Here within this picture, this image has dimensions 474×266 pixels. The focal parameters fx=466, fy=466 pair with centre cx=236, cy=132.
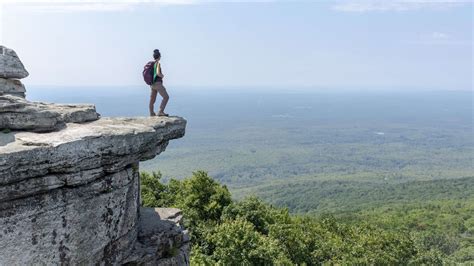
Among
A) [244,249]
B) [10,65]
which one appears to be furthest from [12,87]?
[244,249]

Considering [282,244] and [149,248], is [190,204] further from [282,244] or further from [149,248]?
[149,248]

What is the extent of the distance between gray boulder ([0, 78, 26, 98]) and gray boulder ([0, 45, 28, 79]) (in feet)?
1.20

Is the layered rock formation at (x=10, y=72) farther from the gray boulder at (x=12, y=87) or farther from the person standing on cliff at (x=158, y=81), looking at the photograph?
the person standing on cliff at (x=158, y=81)

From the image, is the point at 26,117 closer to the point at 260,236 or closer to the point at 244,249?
the point at 244,249

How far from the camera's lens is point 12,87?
17.3 metres

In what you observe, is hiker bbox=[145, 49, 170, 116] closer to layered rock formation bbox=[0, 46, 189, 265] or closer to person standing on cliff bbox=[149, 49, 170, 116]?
person standing on cliff bbox=[149, 49, 170, 116]

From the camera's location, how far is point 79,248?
1370 centimetres

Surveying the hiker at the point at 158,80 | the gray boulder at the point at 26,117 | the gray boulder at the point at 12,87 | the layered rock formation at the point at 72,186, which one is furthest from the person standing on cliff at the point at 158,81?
the gray boulder at the point at 26,117

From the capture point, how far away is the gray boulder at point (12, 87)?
55.8 feet

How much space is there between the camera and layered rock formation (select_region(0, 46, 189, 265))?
1232 centimetres

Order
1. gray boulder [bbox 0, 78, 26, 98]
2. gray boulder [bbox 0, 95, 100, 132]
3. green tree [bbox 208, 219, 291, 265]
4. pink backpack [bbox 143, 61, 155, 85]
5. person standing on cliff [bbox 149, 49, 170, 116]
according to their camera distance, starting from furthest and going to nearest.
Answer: green tree [bbox 208, 219, 291, 265]
pink backpack [bbox 143, 61, 155, 85]
person standing on cliff [bbox 149, 49, 170, 116]
gray boulder [bbox 0, 78, 26, 98]
gray boulder [bbox 0, 95, 100, 132]

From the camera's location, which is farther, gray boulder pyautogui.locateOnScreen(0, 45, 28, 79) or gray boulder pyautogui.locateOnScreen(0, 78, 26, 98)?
gray boulder pyautogui.locateOnScreen(0, 78, 26, 98)

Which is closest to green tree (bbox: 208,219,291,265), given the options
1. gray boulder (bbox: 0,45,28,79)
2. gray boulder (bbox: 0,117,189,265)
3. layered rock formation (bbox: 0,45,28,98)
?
gray boulder (bbox: 0,117,189,265)

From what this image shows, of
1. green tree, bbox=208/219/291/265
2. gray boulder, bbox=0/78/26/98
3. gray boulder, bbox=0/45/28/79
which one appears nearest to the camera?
gray boulder, bbox=0/45/28/79
